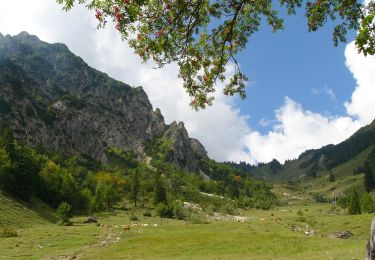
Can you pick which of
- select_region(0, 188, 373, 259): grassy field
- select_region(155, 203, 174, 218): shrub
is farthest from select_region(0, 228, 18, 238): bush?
select_region(155, 203, 174, 218): shrub

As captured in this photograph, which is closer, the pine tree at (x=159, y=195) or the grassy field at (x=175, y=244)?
the grassy field at (x=175, y=244)

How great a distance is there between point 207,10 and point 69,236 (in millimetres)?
51735

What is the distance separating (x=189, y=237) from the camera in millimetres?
56719

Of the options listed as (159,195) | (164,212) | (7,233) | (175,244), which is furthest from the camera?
(159,195)

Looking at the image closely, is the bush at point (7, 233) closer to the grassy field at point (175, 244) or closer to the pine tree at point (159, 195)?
the grassy field at point (175, 244)

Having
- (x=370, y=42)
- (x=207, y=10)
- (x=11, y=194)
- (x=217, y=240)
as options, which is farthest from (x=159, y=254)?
(x=11, y=194)

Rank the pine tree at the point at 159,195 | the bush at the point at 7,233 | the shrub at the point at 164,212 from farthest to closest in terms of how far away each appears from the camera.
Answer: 1. the pine tree at the point at 159,195
2. the shrub at the point at 164,212
3. the bush at the point at 7,233

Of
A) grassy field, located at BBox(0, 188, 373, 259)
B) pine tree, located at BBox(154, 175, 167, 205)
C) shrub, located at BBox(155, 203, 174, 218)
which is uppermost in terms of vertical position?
pine tree, located at BBox(154, 175, 167, 205)

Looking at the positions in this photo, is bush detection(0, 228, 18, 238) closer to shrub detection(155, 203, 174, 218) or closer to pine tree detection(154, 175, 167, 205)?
shrub detection(155, 203, 174, 218)

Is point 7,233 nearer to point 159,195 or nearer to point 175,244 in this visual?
point 175,244

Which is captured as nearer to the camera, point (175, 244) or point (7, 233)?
point (175, 244)

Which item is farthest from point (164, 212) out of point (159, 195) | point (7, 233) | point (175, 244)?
point (175, 244)

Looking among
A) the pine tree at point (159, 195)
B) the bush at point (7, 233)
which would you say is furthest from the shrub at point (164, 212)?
the bush at point (7, 233)

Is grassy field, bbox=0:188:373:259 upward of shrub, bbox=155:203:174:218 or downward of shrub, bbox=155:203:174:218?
downward
